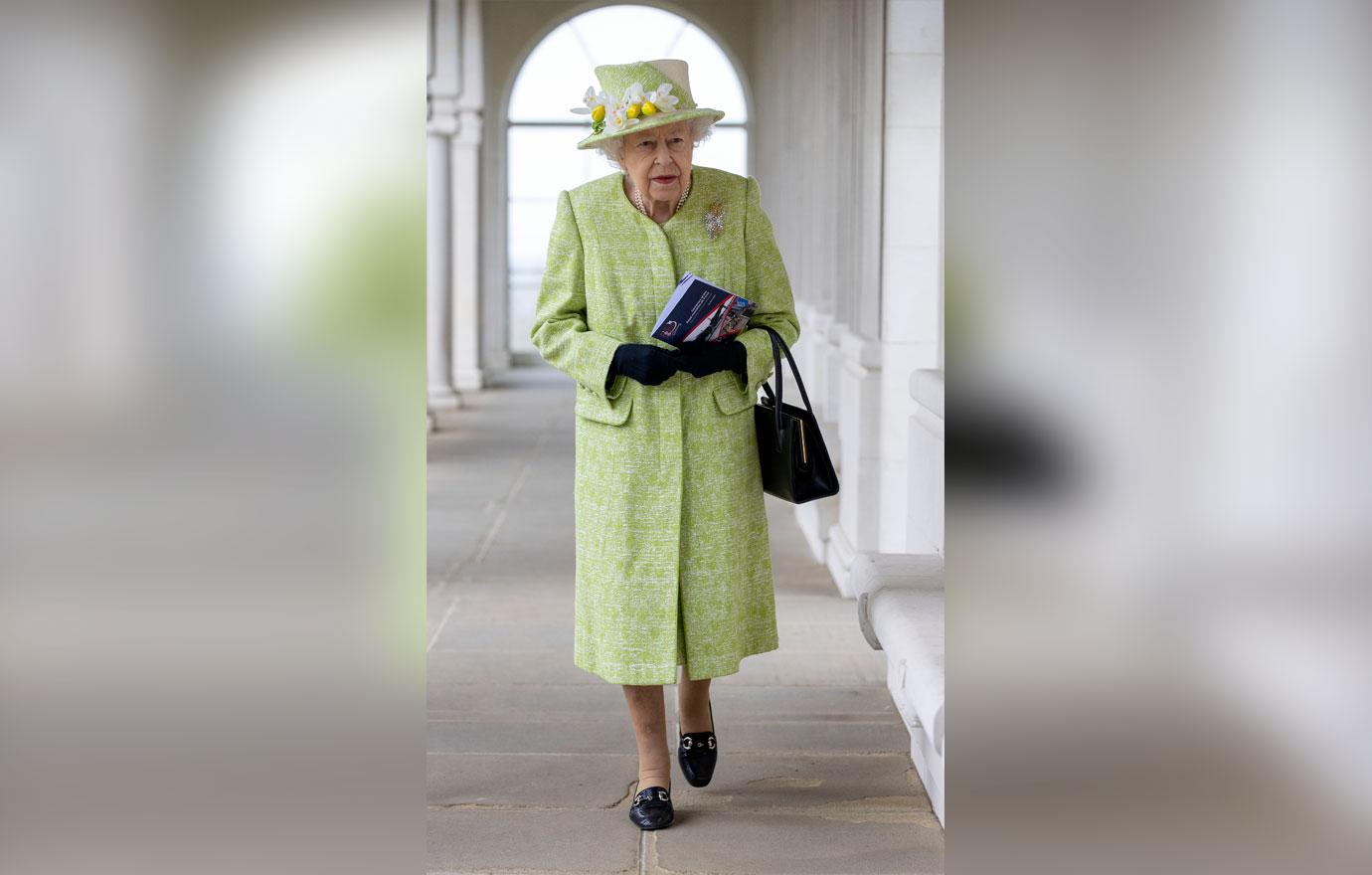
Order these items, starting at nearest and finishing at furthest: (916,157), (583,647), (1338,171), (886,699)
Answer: (1338,171) < (583,647) < (886,699) < (916,157)

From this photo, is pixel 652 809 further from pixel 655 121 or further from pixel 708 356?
pixel 655 121

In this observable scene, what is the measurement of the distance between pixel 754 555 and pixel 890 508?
2169 mm

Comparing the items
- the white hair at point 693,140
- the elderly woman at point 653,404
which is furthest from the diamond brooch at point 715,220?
the white hair at point 693,140

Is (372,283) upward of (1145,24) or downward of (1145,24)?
downward

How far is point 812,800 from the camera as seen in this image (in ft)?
11.1

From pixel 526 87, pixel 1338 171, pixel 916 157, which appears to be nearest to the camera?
pixel 1338 171

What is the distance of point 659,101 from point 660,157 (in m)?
A: 0.12

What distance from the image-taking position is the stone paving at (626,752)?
3.07m

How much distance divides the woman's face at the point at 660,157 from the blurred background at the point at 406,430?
1.86 meters

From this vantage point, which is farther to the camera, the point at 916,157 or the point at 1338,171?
the point at 916,157

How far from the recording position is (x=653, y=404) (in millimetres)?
3109

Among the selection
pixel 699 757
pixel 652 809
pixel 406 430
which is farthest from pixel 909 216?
pixel 406 430

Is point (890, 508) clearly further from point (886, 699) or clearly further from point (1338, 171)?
point (1338, 171)

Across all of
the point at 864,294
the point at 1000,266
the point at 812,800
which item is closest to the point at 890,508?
the point at 864,294
